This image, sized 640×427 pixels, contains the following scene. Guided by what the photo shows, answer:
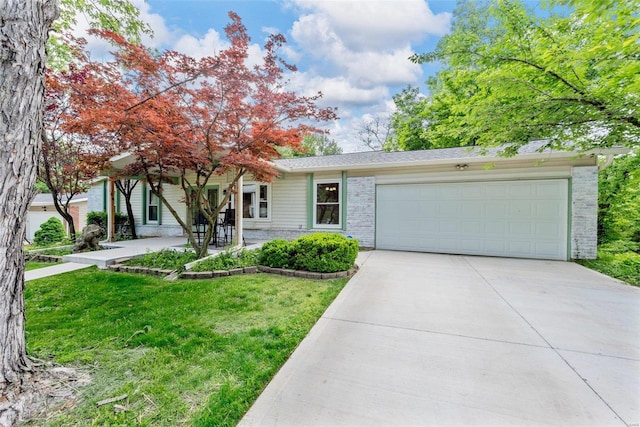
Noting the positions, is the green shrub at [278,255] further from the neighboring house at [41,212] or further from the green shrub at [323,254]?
the neighboring house at [41,212]

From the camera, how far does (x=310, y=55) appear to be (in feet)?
31.4

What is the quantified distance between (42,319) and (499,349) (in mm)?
5506

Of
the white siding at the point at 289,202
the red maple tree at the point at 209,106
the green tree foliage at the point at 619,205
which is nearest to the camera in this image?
the red maple tree at the point at 209,106

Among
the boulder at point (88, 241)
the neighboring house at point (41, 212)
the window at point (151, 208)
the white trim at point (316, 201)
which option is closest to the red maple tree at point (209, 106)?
the white trim at point (316, 201)

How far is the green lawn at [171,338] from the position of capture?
1919 mm

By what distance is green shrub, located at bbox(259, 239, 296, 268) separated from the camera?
5.59m

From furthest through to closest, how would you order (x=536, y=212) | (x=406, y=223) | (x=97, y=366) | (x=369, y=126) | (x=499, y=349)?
(x=369, y=126) → (x=406, y=223) → (x=536, y=212) → (x=499, y=349) → (x=97, y=366)

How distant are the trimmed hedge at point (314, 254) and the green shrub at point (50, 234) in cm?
1057

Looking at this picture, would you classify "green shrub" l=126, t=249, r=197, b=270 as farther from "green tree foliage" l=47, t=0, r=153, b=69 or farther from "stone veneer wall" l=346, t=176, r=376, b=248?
"green tree foliage" l=47, t=0, r=153, b=69

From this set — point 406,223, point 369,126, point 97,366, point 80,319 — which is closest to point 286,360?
point 97,366

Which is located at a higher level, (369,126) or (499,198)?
(369,126)

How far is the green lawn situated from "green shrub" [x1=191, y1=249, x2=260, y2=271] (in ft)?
2.01

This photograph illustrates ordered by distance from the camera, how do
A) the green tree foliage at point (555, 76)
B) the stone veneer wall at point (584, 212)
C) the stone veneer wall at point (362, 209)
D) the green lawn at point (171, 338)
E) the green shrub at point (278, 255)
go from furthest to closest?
the stone veneer wall at point (362, 209) < the stone veneer wall at point (584, 212) < the green shrub at point (278, 255) < the green tree foliage at point (555, 76) < the green lawn at point (171, 338)

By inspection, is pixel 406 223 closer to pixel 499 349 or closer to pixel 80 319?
pixel 499 349
